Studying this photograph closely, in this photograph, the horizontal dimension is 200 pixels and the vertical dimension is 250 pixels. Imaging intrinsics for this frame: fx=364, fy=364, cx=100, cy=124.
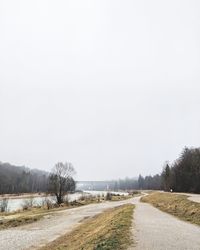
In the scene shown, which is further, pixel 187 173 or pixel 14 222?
pixel 187 173

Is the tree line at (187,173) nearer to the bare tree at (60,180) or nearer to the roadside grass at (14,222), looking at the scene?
the bare tree at (60,180)

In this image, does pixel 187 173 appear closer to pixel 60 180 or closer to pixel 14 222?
pixel 60 180

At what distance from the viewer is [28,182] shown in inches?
7485

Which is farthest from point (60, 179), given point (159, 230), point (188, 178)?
point (159, 230)

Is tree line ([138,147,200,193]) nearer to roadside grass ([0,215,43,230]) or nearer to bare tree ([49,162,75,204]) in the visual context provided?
bare tree ([49,162,75,204])

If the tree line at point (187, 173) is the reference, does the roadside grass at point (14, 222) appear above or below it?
below

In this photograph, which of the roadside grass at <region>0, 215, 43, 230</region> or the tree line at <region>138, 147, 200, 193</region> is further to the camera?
the tree line at <region>138, 147, 200, 193</region>

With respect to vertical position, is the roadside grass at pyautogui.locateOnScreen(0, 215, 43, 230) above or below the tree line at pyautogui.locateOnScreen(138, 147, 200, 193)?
below

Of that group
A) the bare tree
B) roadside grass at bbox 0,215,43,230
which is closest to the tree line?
the bare tree

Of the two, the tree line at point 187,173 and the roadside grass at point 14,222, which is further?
the tree line at point 187,173

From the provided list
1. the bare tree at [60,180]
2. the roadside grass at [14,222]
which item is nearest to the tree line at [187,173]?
the bare tree at [60,180]

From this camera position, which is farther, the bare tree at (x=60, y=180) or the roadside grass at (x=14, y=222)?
the bare tree at (x=60, y=180)

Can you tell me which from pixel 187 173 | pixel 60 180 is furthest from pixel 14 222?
pixel 187 173

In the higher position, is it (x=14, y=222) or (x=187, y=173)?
(x=187, y=173)
